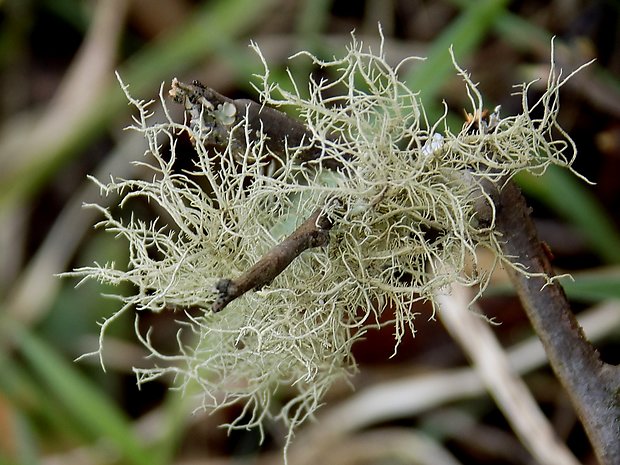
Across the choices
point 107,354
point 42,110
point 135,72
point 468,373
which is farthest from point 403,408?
point 42,110

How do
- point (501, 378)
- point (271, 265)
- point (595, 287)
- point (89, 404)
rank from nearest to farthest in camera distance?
1. point (271, 265)
2. point (595, 287)
3. point (501, 378)
4. point (89, 404)

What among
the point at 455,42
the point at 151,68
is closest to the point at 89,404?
the point at 151,68

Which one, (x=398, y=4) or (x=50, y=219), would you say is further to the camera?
(x=50, y=219)

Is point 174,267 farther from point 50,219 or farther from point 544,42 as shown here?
point 50,219

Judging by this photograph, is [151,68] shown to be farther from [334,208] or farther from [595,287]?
[334,208]

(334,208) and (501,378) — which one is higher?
(334,208)

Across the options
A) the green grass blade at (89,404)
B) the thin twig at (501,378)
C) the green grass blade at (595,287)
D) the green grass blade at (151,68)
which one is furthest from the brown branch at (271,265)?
the green grass blade at (151,68)
